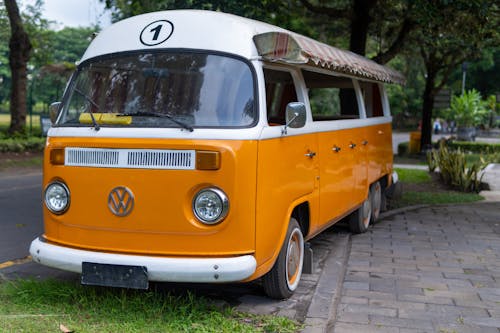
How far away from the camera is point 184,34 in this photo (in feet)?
15.5

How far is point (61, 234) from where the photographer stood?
4.57 metres

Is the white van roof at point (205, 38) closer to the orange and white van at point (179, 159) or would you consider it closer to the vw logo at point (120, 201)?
the orange and white van at point (179, 159)

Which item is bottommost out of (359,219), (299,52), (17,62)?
(359,219)

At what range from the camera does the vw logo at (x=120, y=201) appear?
4.32 metres

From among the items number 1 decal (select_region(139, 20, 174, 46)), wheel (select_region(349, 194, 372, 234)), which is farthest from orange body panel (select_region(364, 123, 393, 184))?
number 1 decal (select_region(139, 20, 174, 46))

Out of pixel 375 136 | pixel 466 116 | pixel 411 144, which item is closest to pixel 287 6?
pixel 375 136

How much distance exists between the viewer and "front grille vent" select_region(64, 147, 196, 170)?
4211 mm

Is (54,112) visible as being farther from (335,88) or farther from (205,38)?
(335,88)

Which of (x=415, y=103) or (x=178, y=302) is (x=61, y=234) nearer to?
(x=178, y=302)

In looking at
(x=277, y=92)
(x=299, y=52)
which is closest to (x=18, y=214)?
(x=277, y=92)

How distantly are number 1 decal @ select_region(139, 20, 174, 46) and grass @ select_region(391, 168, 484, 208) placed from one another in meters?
6.95

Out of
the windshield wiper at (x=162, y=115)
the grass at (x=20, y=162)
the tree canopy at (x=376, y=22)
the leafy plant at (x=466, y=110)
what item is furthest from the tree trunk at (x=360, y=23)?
Answer: the leafy plant at (x=466, y=110)

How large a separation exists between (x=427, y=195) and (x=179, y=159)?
28.8 feet

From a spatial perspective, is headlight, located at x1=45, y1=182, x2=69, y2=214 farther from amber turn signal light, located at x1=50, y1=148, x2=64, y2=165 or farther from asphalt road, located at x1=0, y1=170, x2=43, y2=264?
asphalt road, located at x1=0, y1=170, x2=43, y2=264
